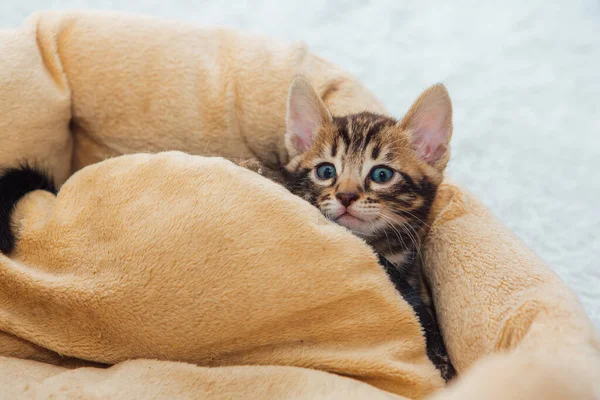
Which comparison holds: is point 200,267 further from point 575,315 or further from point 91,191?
point 575,315

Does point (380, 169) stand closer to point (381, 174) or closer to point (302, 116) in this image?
point (381, 174)

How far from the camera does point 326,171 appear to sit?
1.31 m

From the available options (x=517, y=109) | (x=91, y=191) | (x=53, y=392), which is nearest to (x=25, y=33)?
(x=91, y=191)

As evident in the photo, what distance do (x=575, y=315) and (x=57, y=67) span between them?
1302mm

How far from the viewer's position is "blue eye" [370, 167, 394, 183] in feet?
4.15

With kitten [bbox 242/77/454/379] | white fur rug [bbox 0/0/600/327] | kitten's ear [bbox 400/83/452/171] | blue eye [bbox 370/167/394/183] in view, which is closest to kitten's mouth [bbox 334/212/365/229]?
kitten [bbox 242/77/454/379]

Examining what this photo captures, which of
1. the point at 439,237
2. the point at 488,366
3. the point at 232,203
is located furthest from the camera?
the point at 439,237

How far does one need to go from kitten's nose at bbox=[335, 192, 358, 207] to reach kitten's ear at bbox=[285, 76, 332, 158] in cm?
25

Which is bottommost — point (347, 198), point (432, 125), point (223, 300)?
point (223, 300)

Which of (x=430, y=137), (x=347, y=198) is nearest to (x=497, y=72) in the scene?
(x=430, y=137)

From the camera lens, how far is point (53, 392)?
3.05ft

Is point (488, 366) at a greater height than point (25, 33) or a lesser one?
greater

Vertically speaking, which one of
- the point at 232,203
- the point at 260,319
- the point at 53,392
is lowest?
the point at 53,392

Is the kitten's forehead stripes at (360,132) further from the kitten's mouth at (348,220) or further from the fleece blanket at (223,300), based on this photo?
the fleece blanket at (223,300)
